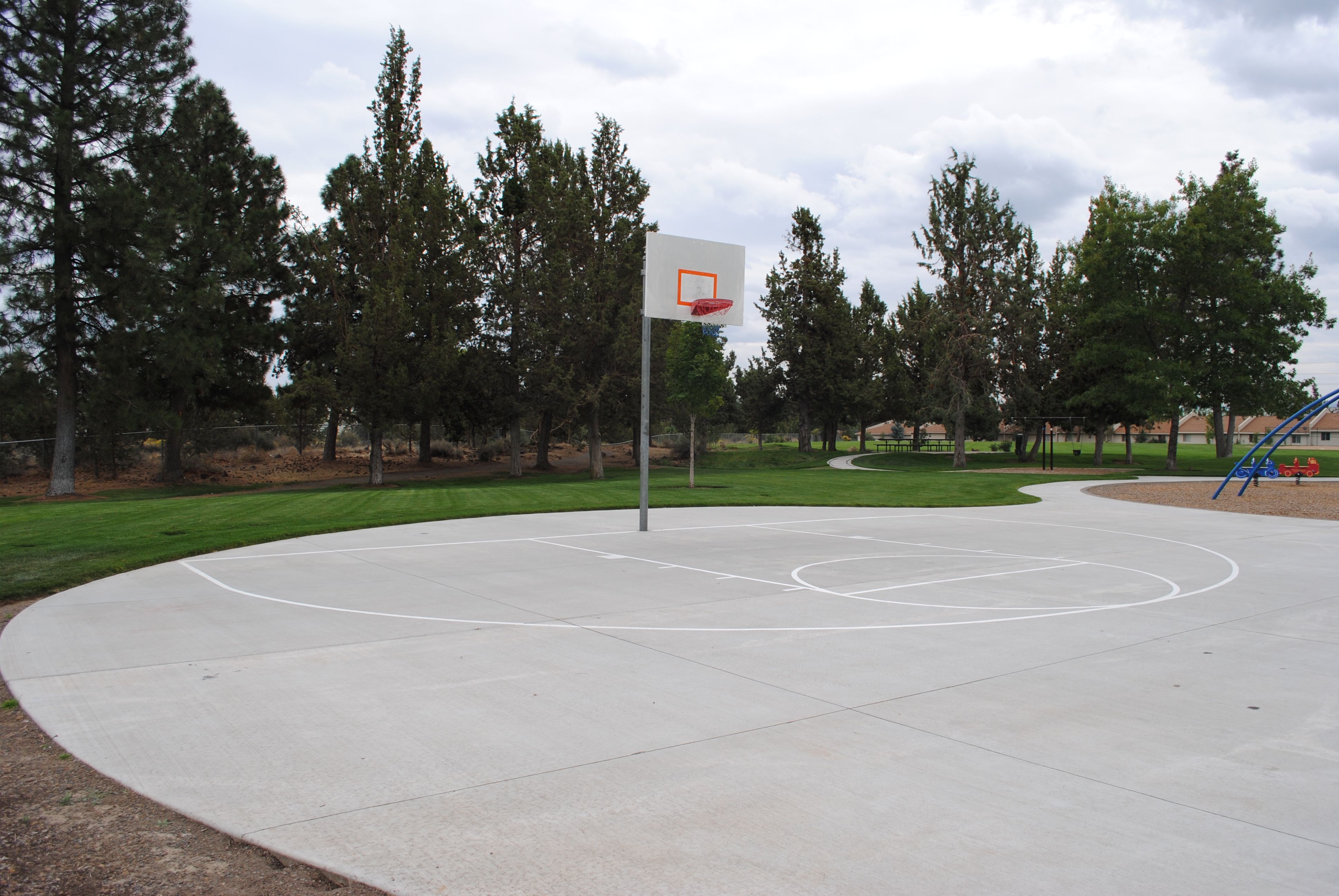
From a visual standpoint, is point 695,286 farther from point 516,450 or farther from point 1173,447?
point 1173,447

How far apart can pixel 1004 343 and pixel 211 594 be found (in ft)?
139

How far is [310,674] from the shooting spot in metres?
6.24

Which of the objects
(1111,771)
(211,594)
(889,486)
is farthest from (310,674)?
(889,486)

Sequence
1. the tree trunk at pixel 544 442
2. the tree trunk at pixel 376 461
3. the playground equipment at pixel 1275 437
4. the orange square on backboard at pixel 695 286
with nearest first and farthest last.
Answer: the orange square on backboard at pixel 695 286 < the playground equipment at pixel 1275 437 < the tree trunk at pixel 376 461 < the tree trunk at pixel 544 442

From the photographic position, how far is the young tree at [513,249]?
33.1 m

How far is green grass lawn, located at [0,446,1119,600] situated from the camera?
1235 centimetres

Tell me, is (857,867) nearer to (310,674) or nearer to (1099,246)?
(310,674)

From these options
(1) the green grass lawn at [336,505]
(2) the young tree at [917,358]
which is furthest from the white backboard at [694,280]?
(2) the young tree at [917,358]

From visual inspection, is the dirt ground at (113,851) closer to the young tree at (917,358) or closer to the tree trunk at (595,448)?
the tree trunk at (595,448)

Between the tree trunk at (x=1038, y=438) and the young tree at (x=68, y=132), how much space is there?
4143 centimetres

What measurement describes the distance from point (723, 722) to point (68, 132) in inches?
1148

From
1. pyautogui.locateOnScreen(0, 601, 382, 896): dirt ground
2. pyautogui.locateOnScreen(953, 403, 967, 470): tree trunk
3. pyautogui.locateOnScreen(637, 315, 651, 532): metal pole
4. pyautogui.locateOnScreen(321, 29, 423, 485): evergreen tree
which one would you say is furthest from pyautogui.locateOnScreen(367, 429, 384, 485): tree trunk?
pyautogui.locateOnScreen(0, 601, 382, 896): dirt ground

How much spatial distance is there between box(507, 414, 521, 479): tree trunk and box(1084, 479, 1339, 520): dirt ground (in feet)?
66.8

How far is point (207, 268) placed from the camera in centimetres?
3039
